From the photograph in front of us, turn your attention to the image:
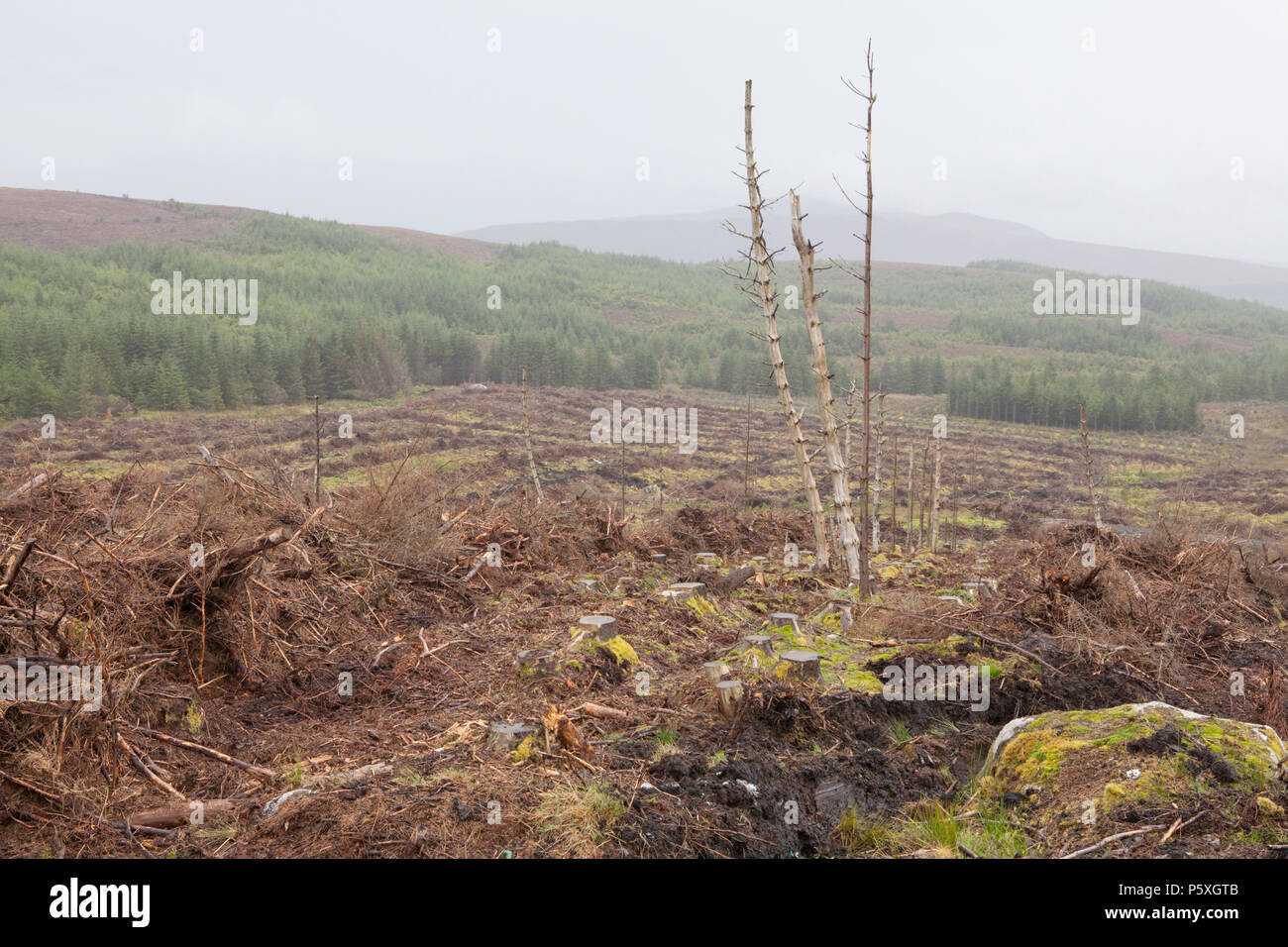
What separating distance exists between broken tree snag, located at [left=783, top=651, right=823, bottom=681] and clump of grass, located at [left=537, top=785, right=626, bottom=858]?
2.49m

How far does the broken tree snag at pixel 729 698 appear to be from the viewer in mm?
5531

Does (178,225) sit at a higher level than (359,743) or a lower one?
higher

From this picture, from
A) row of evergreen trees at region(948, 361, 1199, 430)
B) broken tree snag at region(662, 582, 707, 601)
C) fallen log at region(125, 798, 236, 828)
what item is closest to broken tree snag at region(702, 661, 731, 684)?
broken tree snag at region(662, 582, 707, 601)

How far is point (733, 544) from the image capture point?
14.6 meters

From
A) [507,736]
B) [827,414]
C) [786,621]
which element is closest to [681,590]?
[786,621]

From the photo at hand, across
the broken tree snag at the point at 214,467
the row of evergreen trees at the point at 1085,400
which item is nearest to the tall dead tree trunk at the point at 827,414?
the broken tree snag at the point at 214,467

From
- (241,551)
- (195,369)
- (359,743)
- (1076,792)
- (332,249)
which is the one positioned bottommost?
(359,743)

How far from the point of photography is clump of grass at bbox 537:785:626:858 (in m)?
3.79

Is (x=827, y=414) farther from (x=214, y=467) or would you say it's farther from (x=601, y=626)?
(x=214, y=467)

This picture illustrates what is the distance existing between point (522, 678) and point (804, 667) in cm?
235

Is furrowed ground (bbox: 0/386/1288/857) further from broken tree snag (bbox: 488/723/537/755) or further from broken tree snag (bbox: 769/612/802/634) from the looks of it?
broken tree snag (bbox: 769/612/802/634)
